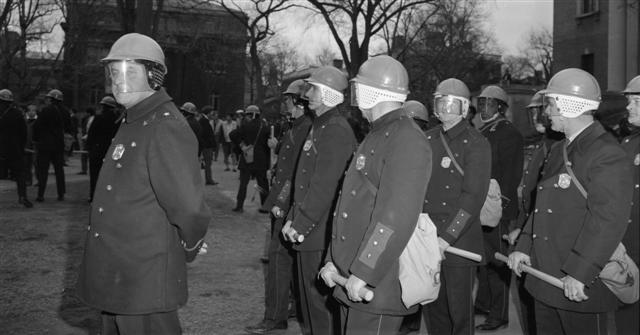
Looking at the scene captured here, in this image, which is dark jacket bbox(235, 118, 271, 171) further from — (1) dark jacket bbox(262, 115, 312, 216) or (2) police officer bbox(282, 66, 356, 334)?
(2) police officer bbox(282, 66, 356, 334)

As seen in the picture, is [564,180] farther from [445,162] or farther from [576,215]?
[445,162]

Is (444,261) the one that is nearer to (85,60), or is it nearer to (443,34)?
(85,60)

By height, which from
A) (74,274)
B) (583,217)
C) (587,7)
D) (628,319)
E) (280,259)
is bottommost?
(74,274)

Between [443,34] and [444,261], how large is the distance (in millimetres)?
45007

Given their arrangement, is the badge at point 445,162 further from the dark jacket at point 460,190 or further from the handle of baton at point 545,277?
the handle of baton at point 545,277

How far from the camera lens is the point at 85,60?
35812 mm

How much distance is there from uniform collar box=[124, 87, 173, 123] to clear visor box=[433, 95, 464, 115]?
105 inches

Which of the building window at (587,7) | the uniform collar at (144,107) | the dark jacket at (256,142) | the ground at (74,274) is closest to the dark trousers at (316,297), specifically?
the ground at (74,274)

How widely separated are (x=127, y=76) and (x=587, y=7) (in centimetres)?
3240

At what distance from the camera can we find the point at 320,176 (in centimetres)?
502

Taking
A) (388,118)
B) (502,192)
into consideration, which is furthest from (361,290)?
(502,192)

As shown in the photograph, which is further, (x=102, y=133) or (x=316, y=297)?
(x=102, y=133)

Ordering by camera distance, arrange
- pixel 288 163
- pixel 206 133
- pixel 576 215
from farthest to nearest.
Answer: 1. pixel 206 133
2. pixel 288 163
3. pixel 576 215

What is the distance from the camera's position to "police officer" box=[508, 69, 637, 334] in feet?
12.4
